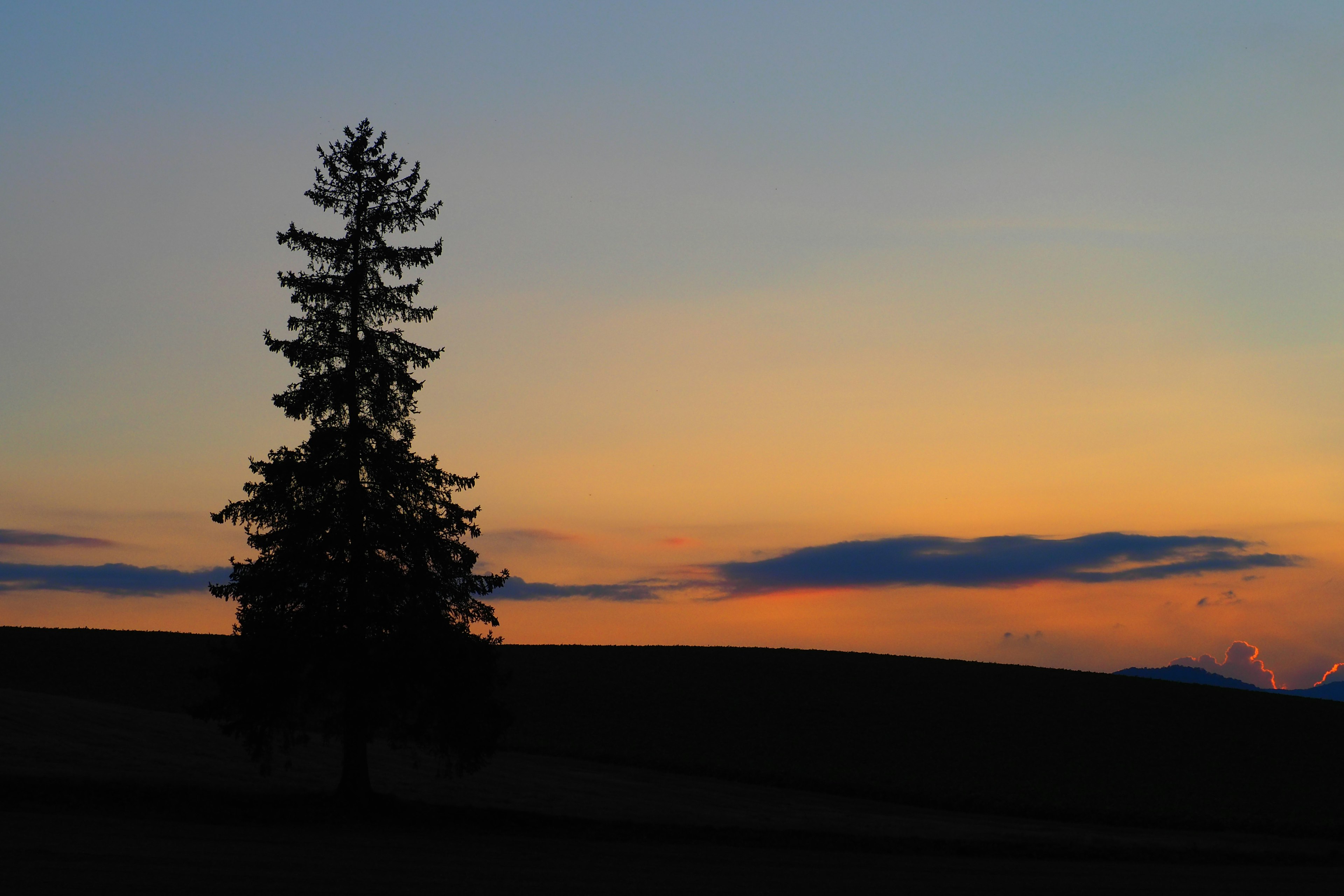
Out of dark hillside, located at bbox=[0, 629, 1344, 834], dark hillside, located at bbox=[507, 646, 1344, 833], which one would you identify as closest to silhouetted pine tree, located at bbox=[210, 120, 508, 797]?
dark hillside, located at bbox=[0, 629, 1344, 834]

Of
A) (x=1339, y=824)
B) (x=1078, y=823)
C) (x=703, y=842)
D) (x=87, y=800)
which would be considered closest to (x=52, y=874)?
(x=87, y=800)

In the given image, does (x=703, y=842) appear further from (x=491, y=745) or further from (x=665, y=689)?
(x=665, y=689)

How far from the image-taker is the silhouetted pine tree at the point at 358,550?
28109 millimetres

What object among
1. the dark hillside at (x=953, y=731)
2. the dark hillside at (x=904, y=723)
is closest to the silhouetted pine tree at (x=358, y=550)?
the dark hillside at (x=904, y=723)

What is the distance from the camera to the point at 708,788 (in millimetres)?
38875

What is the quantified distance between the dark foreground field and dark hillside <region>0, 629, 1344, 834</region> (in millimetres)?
219

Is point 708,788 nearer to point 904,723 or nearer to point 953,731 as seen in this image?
point 904,723

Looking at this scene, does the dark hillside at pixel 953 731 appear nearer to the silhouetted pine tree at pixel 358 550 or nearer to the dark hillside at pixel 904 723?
the dark hillside at pixel 904 723

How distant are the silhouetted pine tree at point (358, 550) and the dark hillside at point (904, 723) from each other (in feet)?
7.90

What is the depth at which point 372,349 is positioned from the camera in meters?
29.6

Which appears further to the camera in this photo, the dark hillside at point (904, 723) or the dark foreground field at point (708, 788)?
the dark hillside at point (904, 723)

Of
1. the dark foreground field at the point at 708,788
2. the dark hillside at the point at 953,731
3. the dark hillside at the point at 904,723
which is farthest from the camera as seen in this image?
the dark hillside at the point at 904,723

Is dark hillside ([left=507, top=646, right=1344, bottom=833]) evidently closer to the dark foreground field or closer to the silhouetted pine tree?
the dark foreground field

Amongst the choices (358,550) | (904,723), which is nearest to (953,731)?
(904,723)
